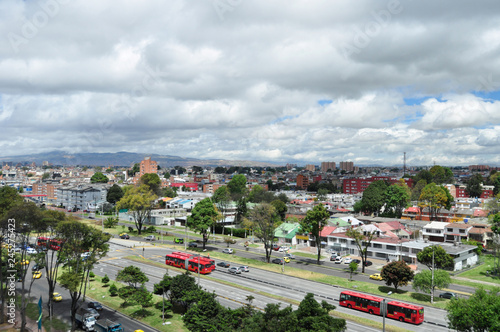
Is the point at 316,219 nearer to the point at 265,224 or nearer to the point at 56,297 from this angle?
the point at 265,224

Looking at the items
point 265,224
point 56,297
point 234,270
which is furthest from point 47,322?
point 265,224

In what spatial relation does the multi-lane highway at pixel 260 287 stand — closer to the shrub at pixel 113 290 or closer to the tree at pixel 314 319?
the shrub at pixel 113 290

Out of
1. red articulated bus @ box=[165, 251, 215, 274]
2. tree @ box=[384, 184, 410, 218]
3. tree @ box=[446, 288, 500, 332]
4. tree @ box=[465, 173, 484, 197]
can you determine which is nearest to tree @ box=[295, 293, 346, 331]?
tree @ box=[446, 288, 500, 332]

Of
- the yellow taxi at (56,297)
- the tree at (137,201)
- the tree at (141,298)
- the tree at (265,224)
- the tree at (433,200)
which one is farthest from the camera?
the tree at (433,200)

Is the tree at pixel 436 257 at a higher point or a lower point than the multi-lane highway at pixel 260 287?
higher

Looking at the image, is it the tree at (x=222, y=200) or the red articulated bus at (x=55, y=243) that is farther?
the tree at (x=222, y=200)

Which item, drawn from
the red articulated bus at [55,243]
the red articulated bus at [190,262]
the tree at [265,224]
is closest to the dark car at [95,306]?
the red articulated bus at [55,243]

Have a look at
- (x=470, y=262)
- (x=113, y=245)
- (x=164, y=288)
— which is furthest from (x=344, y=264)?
(x=113, y=245)

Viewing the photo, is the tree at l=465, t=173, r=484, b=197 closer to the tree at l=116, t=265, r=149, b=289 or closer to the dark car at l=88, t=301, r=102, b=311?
the tree at l=116, t=265, r=149, b=289
